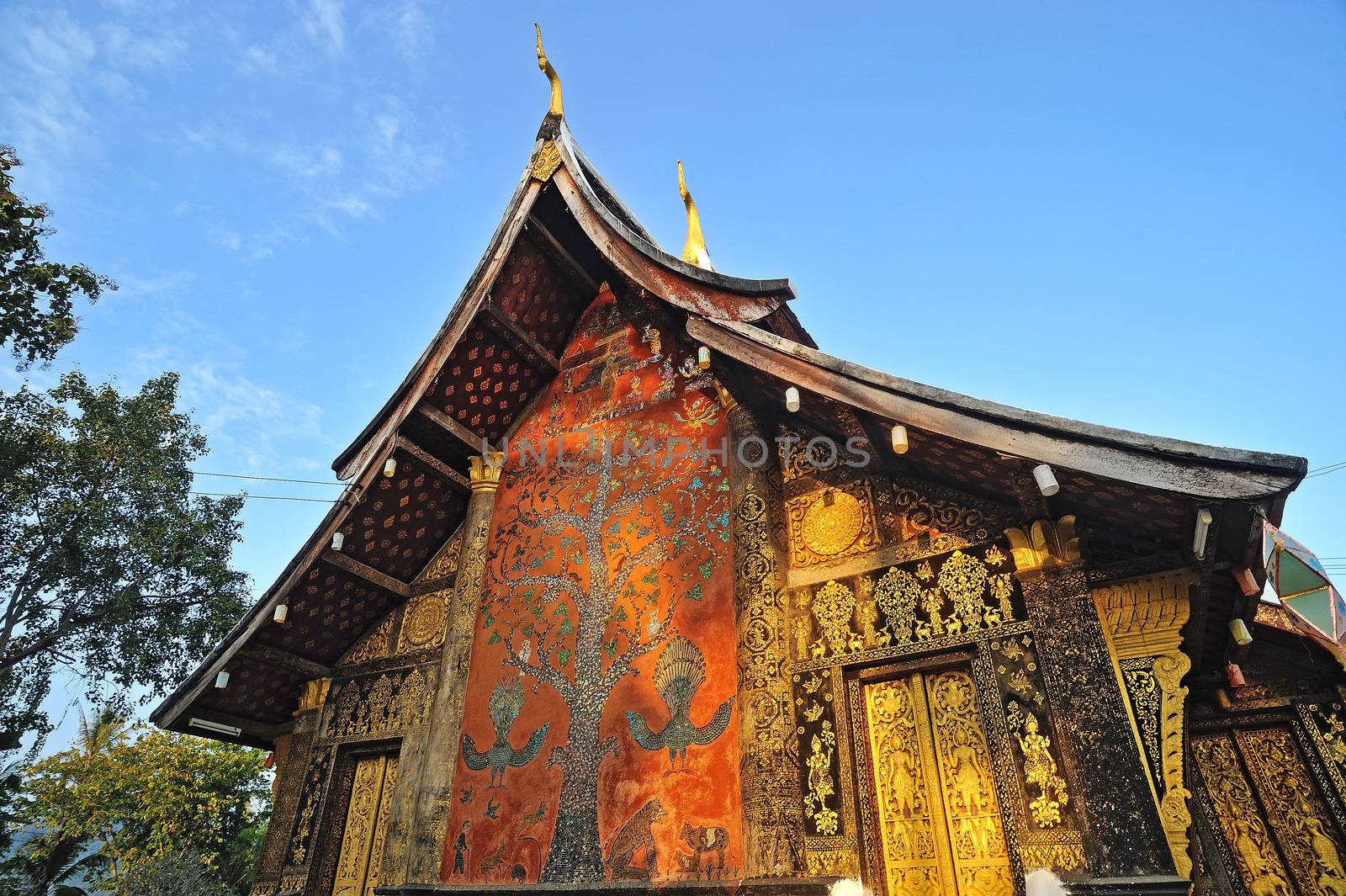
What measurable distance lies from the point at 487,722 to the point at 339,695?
2.25 m

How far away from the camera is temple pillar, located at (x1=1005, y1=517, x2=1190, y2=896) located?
3.68 m

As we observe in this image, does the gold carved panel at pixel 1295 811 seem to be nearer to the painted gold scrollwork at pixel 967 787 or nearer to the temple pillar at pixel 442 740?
the painted gold scrollwork at pixel 967 787

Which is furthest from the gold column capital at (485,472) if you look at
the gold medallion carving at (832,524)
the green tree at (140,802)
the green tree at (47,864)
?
the green tree at (140,802)

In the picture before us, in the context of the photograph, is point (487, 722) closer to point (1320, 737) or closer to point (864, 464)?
point (864, 464)

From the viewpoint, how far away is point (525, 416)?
8.41 m

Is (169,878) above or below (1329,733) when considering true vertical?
below

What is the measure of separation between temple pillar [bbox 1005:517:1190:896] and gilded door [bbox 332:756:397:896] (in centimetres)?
591

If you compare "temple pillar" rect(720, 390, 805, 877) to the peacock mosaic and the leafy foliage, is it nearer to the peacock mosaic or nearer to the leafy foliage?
the peacock mosaic

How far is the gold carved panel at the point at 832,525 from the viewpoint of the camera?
5387 mm

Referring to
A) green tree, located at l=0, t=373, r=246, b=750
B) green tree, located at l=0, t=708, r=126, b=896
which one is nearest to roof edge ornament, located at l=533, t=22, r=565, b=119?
green tree, located at l=0, t=373, r=246, b=750

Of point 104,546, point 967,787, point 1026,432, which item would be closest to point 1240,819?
point 967,787

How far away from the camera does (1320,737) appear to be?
232 inches

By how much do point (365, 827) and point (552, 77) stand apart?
7.98 metres

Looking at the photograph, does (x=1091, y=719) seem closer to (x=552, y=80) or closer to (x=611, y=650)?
(x=611, y=650)
